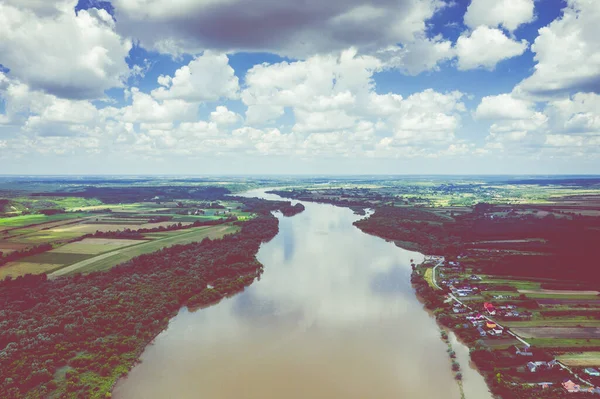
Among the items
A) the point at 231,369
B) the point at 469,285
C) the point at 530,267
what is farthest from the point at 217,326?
the point at 530,267

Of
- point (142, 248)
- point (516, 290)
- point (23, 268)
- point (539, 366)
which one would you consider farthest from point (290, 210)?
point (539, 366)

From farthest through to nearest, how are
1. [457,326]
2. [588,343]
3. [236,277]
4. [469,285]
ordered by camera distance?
[236,277] → [469,285] → [457,326] → [588,343]

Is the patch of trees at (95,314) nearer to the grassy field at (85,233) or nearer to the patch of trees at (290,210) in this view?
the grassy field at (85,233)

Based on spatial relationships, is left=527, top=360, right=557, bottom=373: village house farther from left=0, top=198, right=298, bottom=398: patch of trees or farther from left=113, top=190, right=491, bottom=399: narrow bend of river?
left=0, top=198, right=298, bottom=398: patch of trees

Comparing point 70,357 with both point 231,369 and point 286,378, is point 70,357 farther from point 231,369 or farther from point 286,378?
point 286,378

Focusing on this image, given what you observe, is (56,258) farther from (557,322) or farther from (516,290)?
(557,322)
